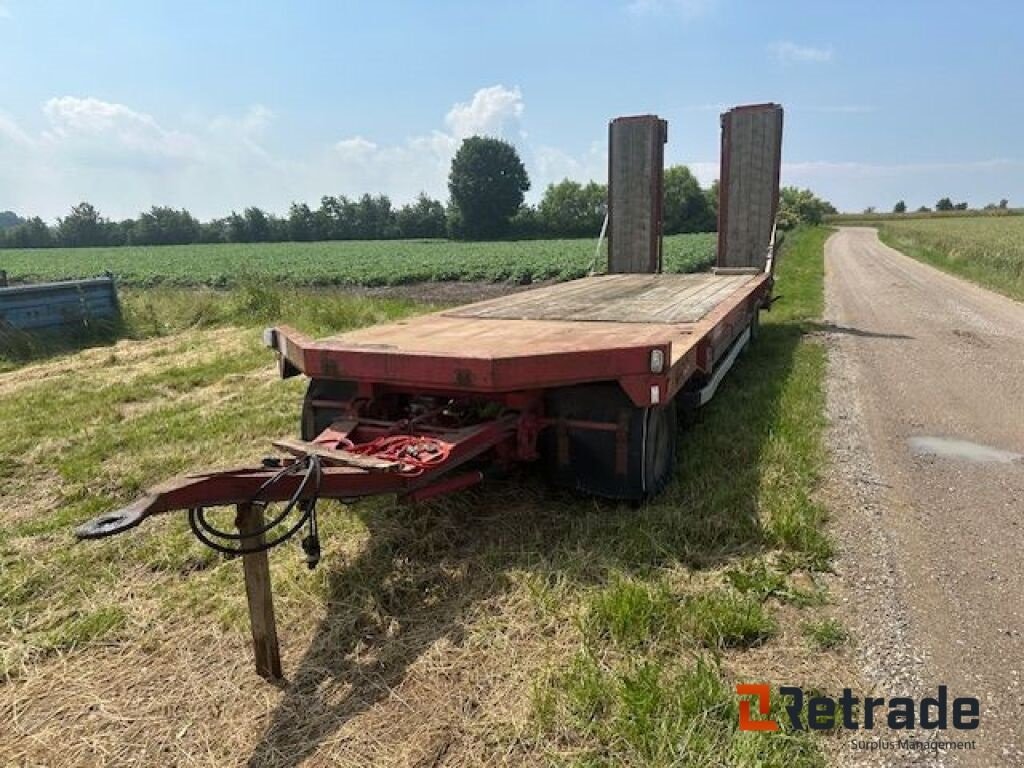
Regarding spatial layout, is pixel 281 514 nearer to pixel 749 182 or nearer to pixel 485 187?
pixel 749 182

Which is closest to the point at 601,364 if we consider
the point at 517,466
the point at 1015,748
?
the point at 517,466

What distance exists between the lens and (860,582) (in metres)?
3.04

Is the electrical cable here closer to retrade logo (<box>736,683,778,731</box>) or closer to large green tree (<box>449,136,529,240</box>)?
retrade logo (<box>736,683,778,731</box>)

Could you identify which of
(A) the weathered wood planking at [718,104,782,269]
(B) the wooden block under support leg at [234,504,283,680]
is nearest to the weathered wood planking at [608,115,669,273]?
(A) the weathered wood planking at [718,104,782,269]

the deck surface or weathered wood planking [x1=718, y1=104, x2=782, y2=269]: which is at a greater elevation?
weathered wood planking [x1=718, y1=104, x2=782, y2=269]

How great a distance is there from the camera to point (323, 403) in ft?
12.8

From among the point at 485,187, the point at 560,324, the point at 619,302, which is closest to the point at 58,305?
the point at 619,302

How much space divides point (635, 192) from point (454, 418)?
838cm

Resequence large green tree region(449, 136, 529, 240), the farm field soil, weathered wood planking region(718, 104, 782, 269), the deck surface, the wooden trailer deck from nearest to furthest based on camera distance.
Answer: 1. the farm field soil
2. the wooden trailer deck
3. the deck surface
4. weathered wood planking region(718, 104, 782, 269)
5. large green tree region(449, 136, 529, 240)

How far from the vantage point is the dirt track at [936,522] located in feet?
7.97

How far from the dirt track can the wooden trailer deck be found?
48.1 inches

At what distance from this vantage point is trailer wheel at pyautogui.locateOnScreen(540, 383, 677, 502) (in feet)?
11.2

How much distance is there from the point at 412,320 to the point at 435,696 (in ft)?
10.4

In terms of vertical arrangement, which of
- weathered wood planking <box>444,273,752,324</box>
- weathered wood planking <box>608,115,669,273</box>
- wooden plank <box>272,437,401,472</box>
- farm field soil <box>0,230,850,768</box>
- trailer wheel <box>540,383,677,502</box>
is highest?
weathered wood planking <box>608,115,669,273</box>
